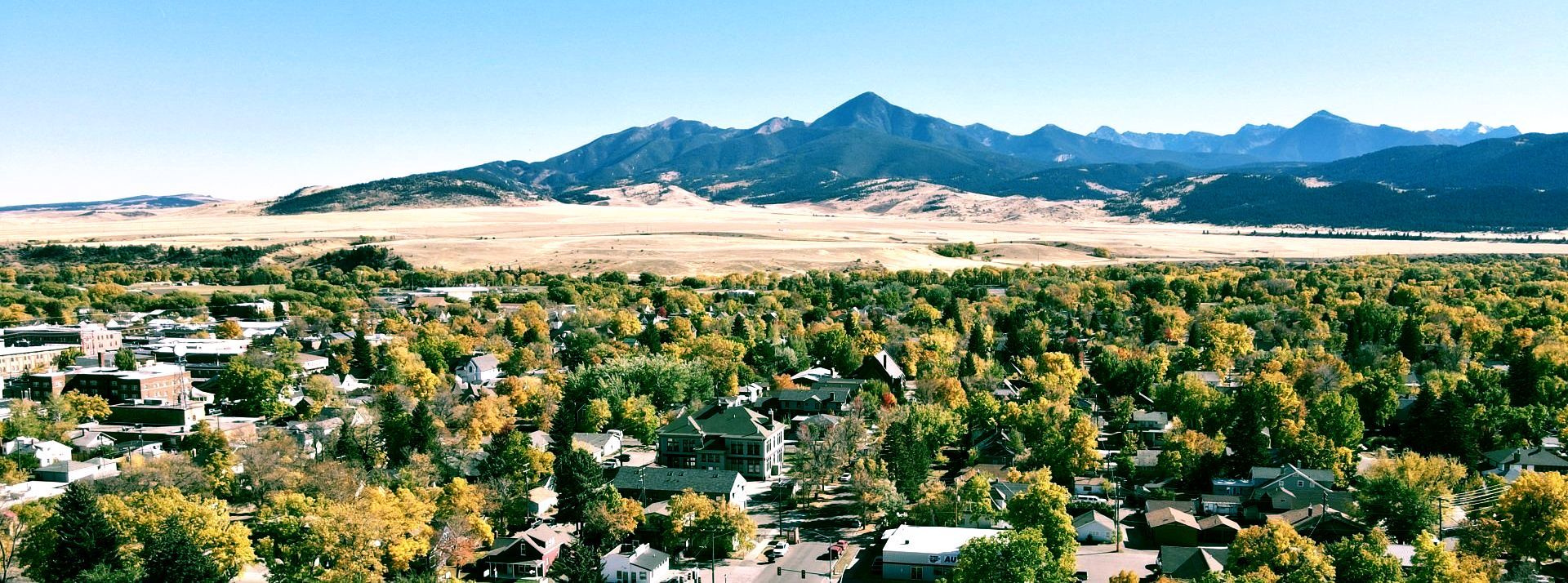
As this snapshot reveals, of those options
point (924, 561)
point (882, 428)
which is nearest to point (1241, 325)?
point (882, 428)

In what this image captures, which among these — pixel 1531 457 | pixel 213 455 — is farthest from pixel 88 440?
pixel 1531 457

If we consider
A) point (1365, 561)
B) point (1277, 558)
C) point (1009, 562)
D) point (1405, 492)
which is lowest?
point (1277, 558)

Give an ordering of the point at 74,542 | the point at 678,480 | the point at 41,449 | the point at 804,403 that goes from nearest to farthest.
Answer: the point at 74,542 → the point at 678,480 → the point at 41,449 → the point at 804,403

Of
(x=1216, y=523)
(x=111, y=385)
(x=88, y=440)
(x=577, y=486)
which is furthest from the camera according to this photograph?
(x=111, y=385)

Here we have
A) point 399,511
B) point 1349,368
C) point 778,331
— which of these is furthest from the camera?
point 778,331

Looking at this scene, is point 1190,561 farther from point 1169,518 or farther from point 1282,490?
point 1282,490

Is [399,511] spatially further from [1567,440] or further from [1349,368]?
[1349,368]
